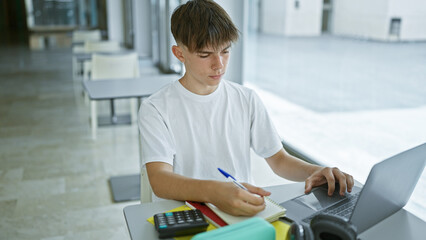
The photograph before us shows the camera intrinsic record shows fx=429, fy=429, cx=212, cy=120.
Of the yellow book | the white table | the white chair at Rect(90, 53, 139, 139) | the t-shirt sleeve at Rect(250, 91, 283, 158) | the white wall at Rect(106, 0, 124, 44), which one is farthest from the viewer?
the white wall at Rect(106, 0, 124, 44)

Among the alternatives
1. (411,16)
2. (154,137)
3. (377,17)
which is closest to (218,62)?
(154,137)

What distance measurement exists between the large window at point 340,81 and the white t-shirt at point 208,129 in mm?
1265

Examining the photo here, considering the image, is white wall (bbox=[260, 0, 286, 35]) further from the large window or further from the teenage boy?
the teenage boy

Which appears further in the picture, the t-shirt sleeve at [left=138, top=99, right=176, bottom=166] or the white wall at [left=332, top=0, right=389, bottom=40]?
the white wall at [left=332, top=0, right=389, bottom=40]

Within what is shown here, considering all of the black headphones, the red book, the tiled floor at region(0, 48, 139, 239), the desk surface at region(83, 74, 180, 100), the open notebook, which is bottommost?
the tiled floor at region(0, 48, 139, 239)

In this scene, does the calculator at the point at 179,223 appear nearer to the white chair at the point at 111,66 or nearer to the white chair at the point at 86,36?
the white chair at the point at 111,66

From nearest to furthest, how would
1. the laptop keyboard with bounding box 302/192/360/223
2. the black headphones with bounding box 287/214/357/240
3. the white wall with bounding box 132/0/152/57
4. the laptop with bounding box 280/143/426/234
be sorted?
→ the black headphones with bounding box 287/214/357/240 < the laptop with bounding box 280/143/426/234 < the laptop keyboard with bounding box 302/192/360/223 < the white wall with bounding box 132/0/152/57

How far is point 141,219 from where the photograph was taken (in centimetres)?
117

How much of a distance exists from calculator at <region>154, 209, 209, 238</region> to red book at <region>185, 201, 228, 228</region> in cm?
2

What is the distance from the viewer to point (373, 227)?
1160mm

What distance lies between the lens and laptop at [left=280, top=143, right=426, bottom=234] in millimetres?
956

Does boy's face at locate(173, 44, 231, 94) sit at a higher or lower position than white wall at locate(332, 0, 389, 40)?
lower

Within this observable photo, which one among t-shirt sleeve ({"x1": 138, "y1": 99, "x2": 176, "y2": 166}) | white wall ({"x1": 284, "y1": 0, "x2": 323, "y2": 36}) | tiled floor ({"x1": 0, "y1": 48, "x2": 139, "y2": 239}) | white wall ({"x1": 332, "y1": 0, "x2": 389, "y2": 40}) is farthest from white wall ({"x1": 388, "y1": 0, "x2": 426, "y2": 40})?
Answer: tiled floor ({"x1": 0, "y1": 48, "x2": 139, "y2": 239})

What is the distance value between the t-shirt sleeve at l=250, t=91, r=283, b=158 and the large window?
1193 millimetres
